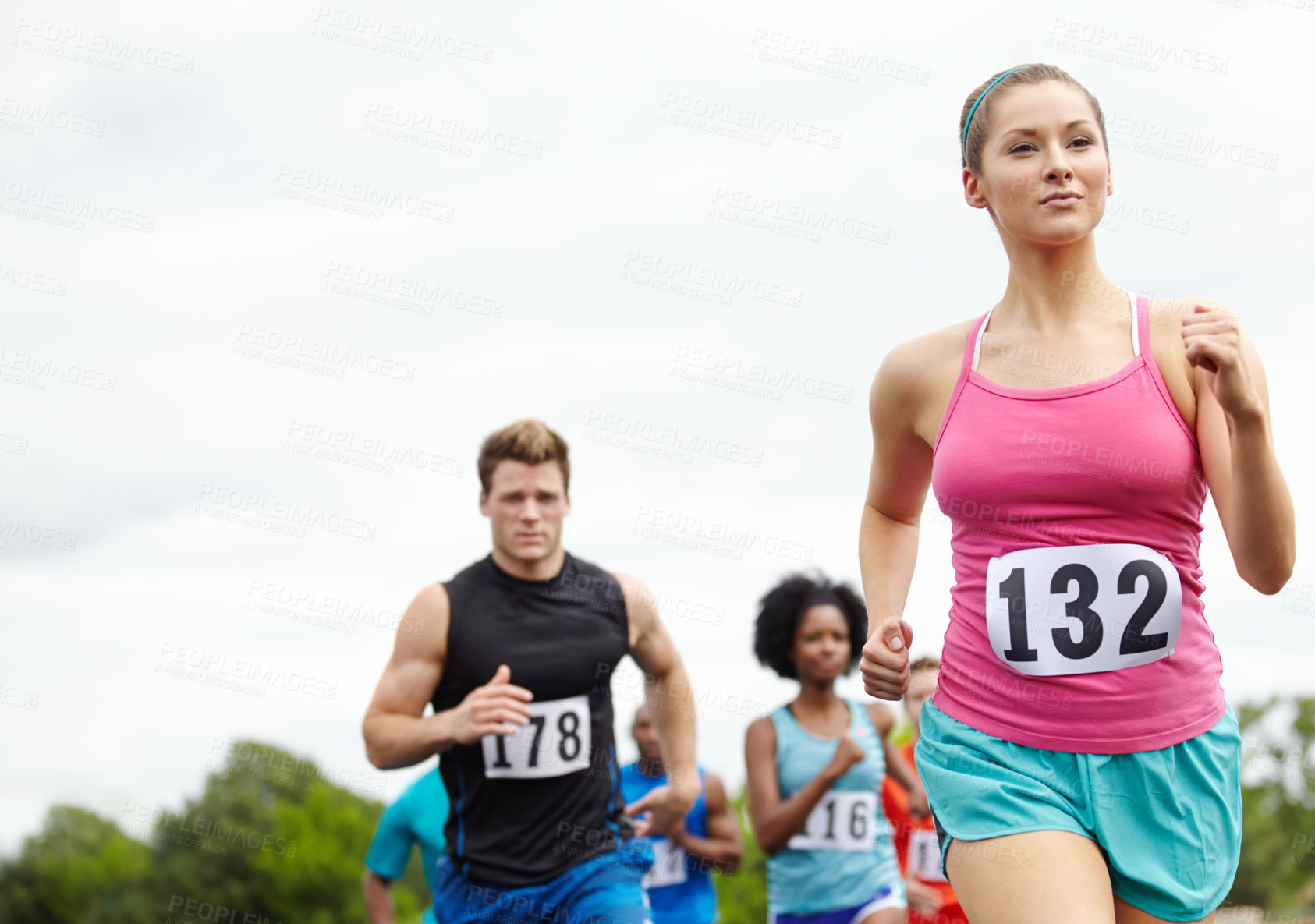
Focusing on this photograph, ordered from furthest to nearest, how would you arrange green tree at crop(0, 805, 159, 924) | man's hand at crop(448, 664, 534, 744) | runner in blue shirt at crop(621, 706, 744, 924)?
green tree at crop(0, 805, 159, 924) → runner in blue shirt at crop(621, 706, 744, 924) → man's hand at crop(448, 664, 534, 744)

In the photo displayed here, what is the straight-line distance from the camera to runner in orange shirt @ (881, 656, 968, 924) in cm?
637

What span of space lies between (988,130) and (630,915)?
3.27m

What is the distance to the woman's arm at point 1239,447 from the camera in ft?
7.67

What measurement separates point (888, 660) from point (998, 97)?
1235mm

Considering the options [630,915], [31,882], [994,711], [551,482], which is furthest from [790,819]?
[31,882]

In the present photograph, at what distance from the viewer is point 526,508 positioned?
17.9 feet

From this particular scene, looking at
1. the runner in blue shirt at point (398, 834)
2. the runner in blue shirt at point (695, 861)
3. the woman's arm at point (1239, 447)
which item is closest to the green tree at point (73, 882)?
the runner in blue shirt at point (398, 834)

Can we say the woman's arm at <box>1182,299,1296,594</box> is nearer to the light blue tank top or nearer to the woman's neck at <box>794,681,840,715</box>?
the light blue tank top

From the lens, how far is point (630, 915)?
192 inches

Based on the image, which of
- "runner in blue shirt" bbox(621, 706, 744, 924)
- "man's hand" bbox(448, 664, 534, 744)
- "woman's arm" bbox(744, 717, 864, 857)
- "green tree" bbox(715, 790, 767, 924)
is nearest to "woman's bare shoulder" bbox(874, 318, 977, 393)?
"man's hand" bbox(448, 664, 534, 744)

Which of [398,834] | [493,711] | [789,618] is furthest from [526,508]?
[398,834]

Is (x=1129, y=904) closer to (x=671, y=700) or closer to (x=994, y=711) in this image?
(x=994, y=711)

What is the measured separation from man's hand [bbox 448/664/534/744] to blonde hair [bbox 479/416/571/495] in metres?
1.11

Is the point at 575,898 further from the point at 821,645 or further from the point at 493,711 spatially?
the point at 821,645
